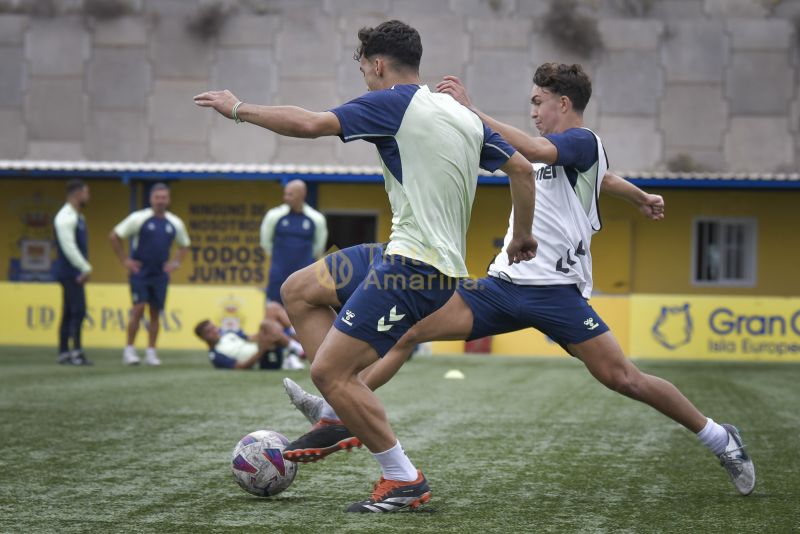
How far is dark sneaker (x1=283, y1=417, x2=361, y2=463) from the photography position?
5693 millimetres

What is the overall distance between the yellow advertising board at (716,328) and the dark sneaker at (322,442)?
14607mm

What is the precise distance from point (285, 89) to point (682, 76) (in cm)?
913

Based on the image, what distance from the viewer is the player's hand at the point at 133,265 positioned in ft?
50.6

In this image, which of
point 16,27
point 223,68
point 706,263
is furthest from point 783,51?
point 16,27

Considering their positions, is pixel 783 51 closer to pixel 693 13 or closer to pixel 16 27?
pixel 693 13

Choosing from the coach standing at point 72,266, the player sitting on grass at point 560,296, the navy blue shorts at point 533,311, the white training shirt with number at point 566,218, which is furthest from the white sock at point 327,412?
the coach standing at point 72,266

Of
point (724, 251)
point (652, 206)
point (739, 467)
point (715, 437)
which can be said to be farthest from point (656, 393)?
point (724, 251)

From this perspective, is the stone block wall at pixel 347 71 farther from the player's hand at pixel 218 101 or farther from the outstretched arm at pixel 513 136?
the player's hand at pixel 218 101

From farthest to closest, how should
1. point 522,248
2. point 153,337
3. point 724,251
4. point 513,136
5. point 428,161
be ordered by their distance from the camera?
point 724,251, point 153,337, point 513,136, point 522,248, point 428,161

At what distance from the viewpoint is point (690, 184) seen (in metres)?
23.4

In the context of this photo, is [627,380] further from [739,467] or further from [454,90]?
[454,90]

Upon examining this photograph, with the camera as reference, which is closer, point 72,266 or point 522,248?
point 522,248

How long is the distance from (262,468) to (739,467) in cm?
228

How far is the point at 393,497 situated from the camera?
524cm
